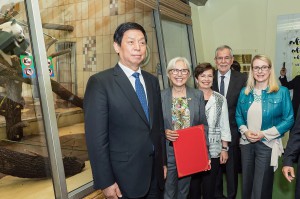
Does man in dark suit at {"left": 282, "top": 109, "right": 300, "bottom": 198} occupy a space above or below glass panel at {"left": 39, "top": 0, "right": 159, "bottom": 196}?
below

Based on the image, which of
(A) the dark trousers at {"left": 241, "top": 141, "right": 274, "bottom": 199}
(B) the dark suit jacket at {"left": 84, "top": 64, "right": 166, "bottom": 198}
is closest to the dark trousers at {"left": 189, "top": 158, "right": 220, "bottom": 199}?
(A) the dark trousers at {"left": 241, "top": 141, "right": 274, "bottom": 199}

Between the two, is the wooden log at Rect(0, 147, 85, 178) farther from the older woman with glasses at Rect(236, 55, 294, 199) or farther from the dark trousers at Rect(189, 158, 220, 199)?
the older woman with glasses at Rect(236, 55, 294, 199)

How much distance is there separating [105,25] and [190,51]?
1.54 meters

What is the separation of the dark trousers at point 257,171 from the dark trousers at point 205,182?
26 cm

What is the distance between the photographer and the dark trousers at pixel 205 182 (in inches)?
92.7

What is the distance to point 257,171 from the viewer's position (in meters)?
2.27

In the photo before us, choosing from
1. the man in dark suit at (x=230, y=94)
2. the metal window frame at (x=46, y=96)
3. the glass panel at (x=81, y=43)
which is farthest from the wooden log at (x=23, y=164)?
the man in dark suit at (x=230, y=94)

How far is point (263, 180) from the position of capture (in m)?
2.25

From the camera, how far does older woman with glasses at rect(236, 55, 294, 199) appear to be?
2.14 m

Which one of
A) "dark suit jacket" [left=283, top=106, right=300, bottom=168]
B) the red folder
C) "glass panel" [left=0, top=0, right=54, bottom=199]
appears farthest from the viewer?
the red folder

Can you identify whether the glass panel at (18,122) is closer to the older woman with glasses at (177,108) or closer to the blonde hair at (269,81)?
the older woman with glasses at (177,108)

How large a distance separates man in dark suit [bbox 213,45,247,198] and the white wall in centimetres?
190

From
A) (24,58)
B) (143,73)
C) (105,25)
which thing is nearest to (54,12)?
→ (105,25)

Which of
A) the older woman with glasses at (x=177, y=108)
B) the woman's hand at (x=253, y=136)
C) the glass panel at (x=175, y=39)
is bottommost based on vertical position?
the woman's hand at (x=253, y=136)
